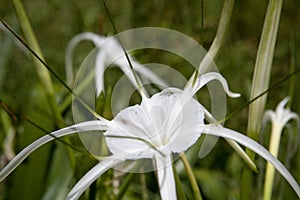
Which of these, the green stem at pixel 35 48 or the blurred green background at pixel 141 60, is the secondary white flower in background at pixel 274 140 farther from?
the green stem at pixel 35 48

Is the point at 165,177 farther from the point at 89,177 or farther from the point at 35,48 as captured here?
the point at 35,48

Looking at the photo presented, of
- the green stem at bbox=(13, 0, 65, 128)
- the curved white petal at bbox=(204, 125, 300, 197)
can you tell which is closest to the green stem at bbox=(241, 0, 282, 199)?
the curved white petal at bbox=(204, 125, 300, 197)

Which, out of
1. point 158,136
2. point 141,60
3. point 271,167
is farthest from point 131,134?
point 141,60

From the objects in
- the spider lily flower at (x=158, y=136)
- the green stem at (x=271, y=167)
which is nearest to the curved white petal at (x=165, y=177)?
the spider lily flower at (x=158, y=136)

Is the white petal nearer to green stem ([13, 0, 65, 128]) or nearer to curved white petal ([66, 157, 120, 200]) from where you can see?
curved white petal ([66, 157, 120, 200])

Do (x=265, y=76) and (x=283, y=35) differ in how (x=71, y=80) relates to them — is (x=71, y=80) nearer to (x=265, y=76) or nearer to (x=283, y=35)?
(x=265, y=76)

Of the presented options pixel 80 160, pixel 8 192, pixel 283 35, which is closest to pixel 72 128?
pixel 80 160
